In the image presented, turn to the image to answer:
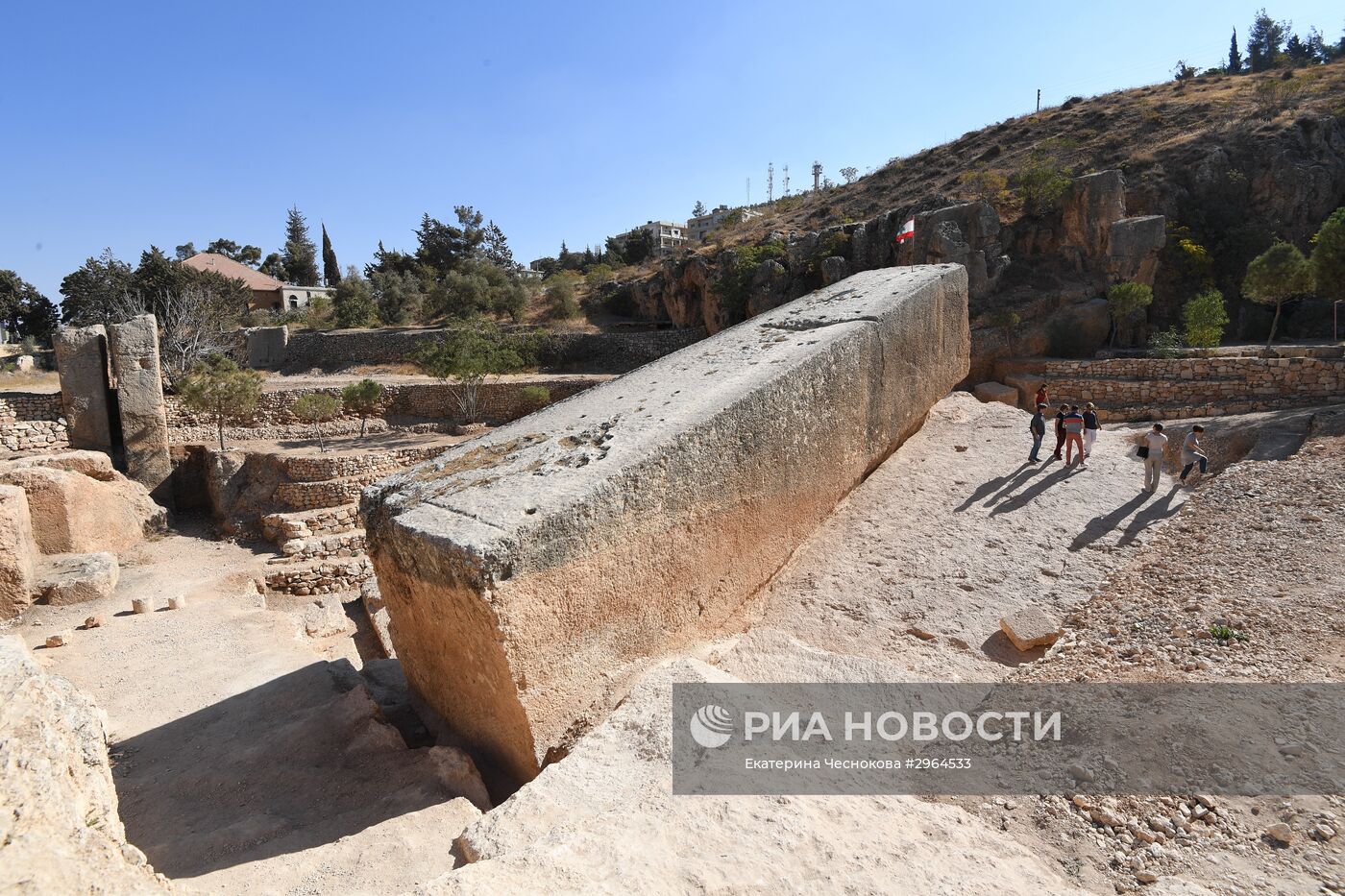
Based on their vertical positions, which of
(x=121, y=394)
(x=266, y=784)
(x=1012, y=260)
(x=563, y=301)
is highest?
(x=563, y=301)

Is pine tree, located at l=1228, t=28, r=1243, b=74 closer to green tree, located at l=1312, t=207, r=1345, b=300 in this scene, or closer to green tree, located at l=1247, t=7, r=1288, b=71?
green tree, located at l=1247, t=7, r=1288, b=71

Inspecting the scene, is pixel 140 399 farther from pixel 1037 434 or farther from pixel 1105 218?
pixel 1105 218

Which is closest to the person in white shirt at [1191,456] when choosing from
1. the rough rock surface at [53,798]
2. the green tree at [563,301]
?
the rough rock surface at [53,798]

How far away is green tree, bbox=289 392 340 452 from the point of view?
16.9 m

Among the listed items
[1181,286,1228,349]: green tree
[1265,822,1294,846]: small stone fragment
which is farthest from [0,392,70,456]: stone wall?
[1181,286,1228,349]: green tree

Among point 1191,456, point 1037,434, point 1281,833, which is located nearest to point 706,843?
point 1281,833

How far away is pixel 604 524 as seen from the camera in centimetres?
286

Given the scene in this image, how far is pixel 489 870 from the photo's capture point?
1798 mm

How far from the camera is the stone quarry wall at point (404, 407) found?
17172 mm

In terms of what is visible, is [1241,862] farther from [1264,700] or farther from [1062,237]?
[1062,237]

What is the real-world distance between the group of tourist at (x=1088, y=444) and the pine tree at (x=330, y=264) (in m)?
48.9

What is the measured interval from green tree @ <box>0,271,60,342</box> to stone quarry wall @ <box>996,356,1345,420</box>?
4227cm

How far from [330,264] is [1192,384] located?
4815cm

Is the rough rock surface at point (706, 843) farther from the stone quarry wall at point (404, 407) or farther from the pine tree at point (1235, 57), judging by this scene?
the pine tree at point (1235, 57)
